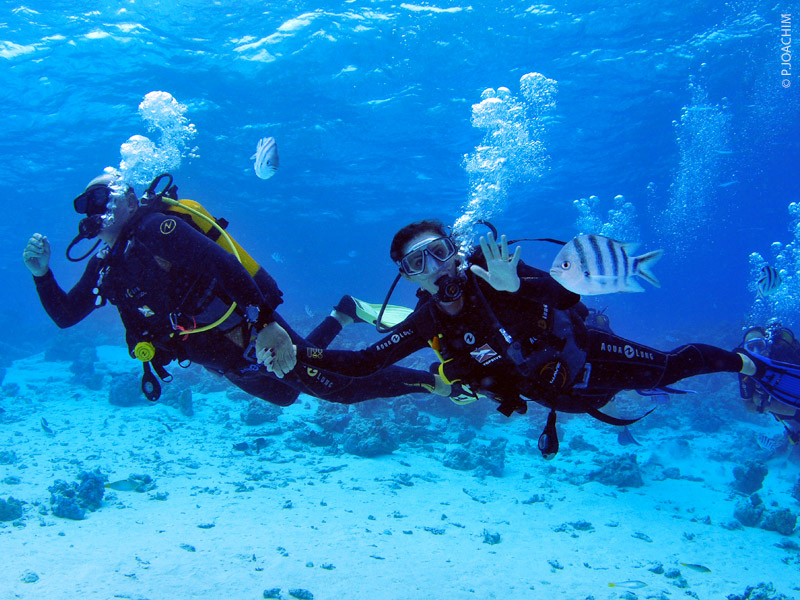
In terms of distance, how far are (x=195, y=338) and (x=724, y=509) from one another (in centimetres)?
1058

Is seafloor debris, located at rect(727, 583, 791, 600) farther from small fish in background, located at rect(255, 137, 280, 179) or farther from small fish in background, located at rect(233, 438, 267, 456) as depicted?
small fish in background, located at rect(233, 438, 267, 456)

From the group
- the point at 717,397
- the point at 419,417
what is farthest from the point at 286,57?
the point at 717,397

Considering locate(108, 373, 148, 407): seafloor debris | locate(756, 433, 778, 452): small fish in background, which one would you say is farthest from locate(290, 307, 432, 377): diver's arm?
locate(108, 373, 148, 407): seafloor debris

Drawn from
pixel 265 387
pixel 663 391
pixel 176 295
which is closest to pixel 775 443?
pixel 663 391

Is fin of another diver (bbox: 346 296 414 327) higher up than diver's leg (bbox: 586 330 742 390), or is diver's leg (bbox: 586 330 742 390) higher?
fin of another diver (bbox: 346 296 414 327)

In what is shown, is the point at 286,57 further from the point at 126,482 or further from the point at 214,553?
the point at 214,553

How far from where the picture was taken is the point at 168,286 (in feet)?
12.7

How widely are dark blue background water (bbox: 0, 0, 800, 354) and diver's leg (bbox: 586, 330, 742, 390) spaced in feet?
47.9

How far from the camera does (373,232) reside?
44.1m

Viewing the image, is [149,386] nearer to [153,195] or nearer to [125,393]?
[153,195]

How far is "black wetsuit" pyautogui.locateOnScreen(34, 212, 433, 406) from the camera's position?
3521mm

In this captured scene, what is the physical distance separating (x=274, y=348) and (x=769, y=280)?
30.5ft

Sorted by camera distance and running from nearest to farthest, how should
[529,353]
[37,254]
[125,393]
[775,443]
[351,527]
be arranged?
[529,353] → [37,254] → [351,527] → [775,443] → [125,393]

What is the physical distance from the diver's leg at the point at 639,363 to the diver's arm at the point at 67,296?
512 cm
